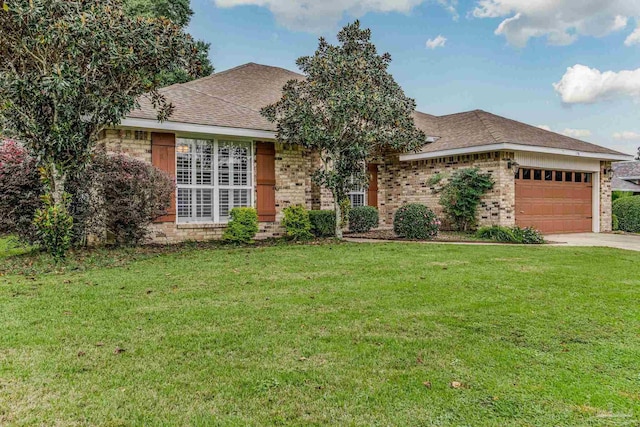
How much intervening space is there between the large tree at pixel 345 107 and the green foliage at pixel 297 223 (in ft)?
3.52

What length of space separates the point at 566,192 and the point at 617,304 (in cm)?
1143

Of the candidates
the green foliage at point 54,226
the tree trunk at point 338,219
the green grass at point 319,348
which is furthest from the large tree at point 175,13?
the green grass at point 319,348

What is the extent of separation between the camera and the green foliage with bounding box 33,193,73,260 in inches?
305

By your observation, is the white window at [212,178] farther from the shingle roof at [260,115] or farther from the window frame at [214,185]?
the shingle roof at [260,115]

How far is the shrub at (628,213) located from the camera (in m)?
16.5

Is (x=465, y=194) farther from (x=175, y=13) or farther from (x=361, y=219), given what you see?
(x=175, y=13)

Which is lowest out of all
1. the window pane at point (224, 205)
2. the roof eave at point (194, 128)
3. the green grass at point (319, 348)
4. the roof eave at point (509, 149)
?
the green grass at point (319, 348)

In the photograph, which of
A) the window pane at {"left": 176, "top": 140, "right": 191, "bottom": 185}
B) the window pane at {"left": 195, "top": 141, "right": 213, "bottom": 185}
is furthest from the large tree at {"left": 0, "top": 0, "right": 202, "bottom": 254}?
the window pane at {"left": 195, "top": 141, "right": 213, "bottom": 185}

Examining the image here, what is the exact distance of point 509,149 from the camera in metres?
12.9

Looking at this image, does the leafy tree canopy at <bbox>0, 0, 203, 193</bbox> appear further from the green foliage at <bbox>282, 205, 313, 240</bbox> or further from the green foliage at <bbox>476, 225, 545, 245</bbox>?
the green foliage at <bbox>476, 225, 545, 245</bbox>

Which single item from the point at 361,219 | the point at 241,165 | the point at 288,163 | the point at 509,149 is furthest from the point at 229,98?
the point at 509,149

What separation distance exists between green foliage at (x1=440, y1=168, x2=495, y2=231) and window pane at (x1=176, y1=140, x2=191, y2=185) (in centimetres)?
784

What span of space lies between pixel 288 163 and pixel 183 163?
9.59ft

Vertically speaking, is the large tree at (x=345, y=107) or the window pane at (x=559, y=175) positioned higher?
the large tree at (x=345, y=107)
